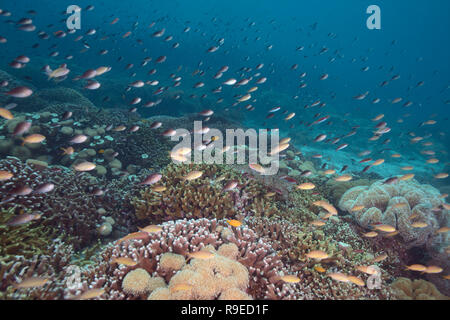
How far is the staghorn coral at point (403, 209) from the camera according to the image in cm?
602

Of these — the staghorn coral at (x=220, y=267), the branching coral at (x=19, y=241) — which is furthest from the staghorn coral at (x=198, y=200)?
the branching coral at (x=19, y=241)

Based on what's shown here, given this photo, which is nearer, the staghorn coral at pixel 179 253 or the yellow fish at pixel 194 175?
the staghorn coral at pixel 179 253

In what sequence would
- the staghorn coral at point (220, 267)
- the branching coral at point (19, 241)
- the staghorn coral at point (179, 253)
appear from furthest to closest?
the branching coral at point (19, 241) < the staghorn coral at point (179, 253) < the staghorn coral at point (220, 267)

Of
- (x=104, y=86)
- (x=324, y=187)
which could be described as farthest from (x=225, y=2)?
(x=324, y=187)

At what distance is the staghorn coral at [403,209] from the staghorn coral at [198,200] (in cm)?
297

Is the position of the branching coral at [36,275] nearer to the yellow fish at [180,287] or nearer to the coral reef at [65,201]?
the coral reef at [65,201]

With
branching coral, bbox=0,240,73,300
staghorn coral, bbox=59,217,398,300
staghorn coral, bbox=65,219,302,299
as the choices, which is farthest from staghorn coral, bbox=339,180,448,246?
branching coral, bbox=0,240,73,300

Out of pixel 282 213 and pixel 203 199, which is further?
pixel 282 213

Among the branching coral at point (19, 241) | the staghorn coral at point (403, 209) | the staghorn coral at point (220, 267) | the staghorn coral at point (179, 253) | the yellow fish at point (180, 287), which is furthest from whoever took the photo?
the staghorn coral at point (403, 209)

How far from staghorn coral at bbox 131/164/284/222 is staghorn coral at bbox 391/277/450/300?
289 cm

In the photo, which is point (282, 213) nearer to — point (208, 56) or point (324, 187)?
point (324, 187)

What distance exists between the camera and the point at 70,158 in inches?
325
